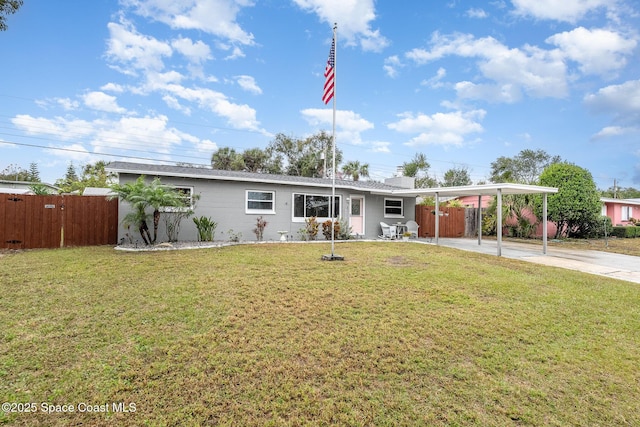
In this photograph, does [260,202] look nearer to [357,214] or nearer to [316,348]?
[357,214]

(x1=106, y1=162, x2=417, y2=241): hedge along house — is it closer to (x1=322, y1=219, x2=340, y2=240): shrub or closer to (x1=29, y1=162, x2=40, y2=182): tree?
(x1=322, y1=219, x2=340, y2=240): shrub

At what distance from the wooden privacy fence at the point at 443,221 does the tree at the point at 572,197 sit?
430cm

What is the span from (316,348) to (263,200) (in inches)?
409

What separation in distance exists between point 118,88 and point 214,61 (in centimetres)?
605

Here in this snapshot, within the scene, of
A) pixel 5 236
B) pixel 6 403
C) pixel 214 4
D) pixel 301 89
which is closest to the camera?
pixel 6 403

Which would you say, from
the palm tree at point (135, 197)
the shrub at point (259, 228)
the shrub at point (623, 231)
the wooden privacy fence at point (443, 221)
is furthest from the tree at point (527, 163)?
the palm tree at point (135, 197)

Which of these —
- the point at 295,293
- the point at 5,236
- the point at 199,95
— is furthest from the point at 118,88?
the point at 295,293

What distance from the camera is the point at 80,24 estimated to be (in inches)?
474

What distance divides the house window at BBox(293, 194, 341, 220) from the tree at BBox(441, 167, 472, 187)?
954 inches

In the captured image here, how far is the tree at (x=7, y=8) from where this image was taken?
537 cm

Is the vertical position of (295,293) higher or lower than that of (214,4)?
lower

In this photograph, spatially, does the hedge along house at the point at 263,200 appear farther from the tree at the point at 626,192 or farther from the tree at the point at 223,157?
the tree at the point at 626,192

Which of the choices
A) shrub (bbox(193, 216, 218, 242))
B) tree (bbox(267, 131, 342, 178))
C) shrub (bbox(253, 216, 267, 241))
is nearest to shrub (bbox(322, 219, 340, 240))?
shrub (bbox(253, 216, 267, 241))

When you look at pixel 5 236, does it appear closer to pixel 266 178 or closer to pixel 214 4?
pixel 266 178
